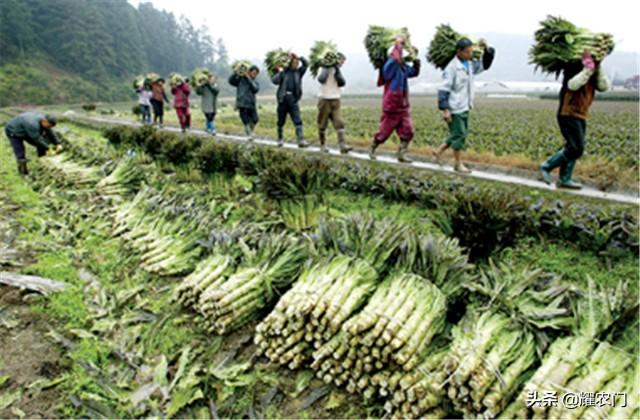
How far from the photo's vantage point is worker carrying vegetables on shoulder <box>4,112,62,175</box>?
9.40 meters

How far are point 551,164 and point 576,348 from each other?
4.96 metres

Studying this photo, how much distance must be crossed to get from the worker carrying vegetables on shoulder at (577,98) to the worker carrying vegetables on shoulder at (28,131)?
970cm

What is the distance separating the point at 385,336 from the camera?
262cm

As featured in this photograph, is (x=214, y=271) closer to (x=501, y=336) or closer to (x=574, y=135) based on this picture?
(x=501, y=336)

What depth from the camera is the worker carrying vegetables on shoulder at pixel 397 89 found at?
7.68 m

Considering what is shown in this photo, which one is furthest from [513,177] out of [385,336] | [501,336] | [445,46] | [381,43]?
[385,336]

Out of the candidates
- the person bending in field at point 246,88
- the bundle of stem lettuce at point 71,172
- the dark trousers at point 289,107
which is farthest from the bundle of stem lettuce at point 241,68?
the bundle of stem lettuce at point 71,172

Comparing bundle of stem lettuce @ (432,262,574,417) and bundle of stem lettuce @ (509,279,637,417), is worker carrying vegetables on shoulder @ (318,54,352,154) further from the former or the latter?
bundle of stem lettuce @ (509,279,637,417)

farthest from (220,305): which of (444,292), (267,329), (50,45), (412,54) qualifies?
(50,45)

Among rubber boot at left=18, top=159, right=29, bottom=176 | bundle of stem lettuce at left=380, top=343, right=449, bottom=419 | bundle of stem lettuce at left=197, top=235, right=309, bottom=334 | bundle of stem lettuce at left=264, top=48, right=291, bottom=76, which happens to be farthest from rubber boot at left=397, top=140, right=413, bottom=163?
rubber boot at left=18, top=159, right=29, bottom=176

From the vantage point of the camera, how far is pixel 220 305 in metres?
3.48

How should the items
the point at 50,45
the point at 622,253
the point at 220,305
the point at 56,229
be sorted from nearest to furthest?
the point at 220,305
the point at 622,253
the point at 56,229
the point at 50,45

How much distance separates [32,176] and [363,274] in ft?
29.6

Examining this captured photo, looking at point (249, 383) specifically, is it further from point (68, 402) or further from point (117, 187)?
point (117, 187)
